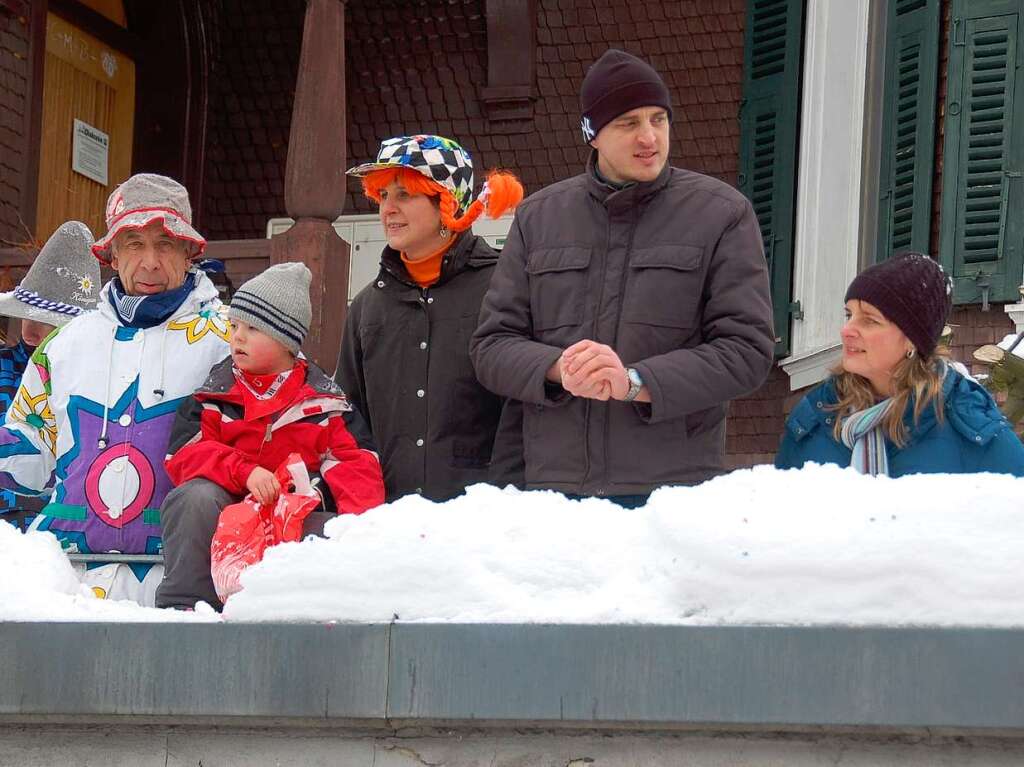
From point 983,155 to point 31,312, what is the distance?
4.44 meters

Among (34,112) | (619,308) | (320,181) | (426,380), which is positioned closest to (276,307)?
(426,380)

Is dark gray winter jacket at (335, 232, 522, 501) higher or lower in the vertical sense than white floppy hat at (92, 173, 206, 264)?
lower

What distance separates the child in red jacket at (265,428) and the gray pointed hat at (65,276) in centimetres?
129

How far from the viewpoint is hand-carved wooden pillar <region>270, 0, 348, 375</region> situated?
7.23 metres

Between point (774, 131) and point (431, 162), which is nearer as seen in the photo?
point (431, 162)

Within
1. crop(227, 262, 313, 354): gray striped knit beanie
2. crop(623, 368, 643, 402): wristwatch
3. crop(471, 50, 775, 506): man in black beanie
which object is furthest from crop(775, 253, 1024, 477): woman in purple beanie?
crop(227, 262, 313, 354): gray striped knit beanie

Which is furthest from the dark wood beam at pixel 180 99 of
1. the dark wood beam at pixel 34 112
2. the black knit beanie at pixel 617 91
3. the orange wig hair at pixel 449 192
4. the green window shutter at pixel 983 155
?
the black knit beanie at pixel 617 91

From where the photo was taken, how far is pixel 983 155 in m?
7.71

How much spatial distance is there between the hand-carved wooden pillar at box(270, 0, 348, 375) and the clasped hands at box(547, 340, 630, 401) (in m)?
3.62

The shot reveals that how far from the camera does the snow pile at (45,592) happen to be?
310 centimetres

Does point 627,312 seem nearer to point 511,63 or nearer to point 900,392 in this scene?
point 900,392

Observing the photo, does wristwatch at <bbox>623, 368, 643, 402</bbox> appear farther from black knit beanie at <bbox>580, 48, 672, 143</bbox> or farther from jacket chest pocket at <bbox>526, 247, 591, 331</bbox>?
black knit beanie at <bbox>580, 48, 672, 143</bbox>

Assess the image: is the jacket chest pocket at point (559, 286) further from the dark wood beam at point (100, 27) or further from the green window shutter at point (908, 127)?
the dark wood beam at point (100, 27)

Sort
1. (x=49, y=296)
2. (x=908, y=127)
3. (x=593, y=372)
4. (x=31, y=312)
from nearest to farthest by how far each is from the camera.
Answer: (x=593, y=372) < (x=31, y=312) < (x=49, y=296) < (x=908, y=127)
